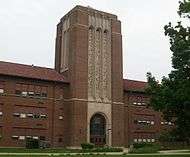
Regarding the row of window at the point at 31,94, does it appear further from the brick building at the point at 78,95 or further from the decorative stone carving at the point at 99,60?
the decorative stone carving at the point at 99,60

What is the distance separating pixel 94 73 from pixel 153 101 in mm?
35812

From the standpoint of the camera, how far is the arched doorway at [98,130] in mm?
68938

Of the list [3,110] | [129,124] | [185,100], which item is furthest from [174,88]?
[129,124]

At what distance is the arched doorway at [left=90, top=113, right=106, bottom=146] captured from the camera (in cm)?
6894

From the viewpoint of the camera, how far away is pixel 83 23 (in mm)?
70438

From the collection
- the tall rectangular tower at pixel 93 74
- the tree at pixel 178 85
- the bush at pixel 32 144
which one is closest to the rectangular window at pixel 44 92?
the tall rectangular tower at pixel 93 74

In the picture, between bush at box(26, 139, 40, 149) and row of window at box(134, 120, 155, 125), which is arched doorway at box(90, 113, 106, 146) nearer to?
row of window at box(134, 120, 155, 125)

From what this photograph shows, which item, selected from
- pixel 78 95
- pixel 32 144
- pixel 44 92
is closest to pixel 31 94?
pixel 44 92

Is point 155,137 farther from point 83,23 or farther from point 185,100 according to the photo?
point 185,100

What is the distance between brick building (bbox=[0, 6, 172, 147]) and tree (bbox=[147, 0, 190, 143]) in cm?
3269

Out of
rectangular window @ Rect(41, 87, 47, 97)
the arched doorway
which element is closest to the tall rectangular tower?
the arched doorway

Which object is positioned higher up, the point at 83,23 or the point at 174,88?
the point at 83,23

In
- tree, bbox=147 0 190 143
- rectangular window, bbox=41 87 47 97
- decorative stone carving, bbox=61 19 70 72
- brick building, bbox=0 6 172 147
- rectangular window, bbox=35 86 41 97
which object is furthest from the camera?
decorative stone carving, bbox=61 19 70 72

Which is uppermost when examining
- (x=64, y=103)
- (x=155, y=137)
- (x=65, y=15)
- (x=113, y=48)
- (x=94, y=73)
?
(x=65, y=15)
